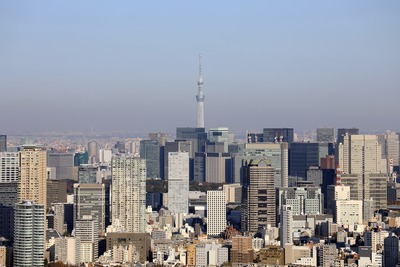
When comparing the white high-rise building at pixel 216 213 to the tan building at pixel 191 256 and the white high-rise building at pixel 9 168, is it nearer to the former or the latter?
the tan building at pixel 191 256

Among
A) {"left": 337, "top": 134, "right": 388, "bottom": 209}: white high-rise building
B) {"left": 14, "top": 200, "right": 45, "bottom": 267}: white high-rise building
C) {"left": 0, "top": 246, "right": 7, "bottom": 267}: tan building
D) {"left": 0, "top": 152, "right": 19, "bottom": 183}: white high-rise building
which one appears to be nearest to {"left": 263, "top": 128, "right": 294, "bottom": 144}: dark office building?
{"left": 337, "top": 134, "right": 388, "bottom": 209}: white high-rise building

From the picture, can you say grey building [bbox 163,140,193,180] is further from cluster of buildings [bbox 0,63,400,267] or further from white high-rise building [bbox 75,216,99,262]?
white high-rise building [bbox 75,216,99,262]

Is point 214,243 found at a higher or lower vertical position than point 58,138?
lower

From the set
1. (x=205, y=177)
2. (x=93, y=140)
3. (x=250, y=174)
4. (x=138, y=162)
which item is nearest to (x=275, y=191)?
(x=250, y=174)

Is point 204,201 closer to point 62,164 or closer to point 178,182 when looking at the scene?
point 178,182

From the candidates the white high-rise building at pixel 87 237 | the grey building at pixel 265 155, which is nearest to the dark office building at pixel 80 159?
the grey building at pixel 265 155

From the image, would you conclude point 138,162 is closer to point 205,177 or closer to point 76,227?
point 76,227
